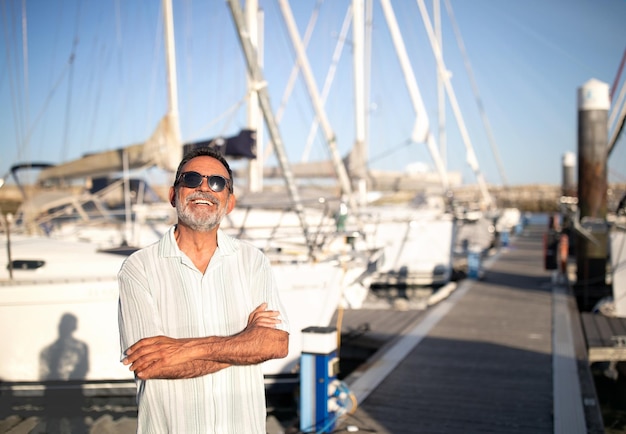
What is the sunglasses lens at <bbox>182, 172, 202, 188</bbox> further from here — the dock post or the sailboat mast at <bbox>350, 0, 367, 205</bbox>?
the sailboat mast at <bbox>350, 0, 367, 205</bbox>

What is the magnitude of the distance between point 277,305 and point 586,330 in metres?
8.81

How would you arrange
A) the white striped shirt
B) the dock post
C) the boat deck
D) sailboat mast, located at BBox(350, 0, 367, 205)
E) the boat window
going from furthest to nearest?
1. sailboat mast, located at BBox(350, 0, 367, 205)
2. the dock post
3. the boat window
4. the boat deck
5. the white striped shirt

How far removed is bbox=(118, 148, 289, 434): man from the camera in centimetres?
201

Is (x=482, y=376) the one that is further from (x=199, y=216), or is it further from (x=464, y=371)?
(x=199, y=216)

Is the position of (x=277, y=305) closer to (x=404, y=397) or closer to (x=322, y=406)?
(x=322, y=406)

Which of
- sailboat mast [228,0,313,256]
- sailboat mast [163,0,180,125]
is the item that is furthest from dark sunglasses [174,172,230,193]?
sailboat mast [163,0,180,125]

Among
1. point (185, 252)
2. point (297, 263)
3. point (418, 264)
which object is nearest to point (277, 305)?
point (185, 252)

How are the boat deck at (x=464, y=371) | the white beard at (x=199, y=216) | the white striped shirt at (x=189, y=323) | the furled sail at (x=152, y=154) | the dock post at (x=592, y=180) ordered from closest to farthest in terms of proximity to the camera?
1. the white striped shirt at (x=189, y=323)
2. the white beard at (x=199, y=216)
3. the boat deck at (x=464, y=371)
4. the furled sail at (x=152, y=154)
5. the dock post at (x=592, y=180)

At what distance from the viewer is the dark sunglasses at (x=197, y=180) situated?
2.21 meters

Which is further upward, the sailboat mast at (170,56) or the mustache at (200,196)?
the sailboat mast at (170,56)

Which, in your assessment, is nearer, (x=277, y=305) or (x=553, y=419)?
(x=277, y=305)

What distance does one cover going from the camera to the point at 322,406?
208 inches

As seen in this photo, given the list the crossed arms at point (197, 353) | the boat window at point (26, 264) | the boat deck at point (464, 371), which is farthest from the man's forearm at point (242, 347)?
the boat window at point (26, 264)

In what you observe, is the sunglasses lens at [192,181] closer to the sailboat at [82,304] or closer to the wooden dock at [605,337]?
the sailboat at [82,304]
